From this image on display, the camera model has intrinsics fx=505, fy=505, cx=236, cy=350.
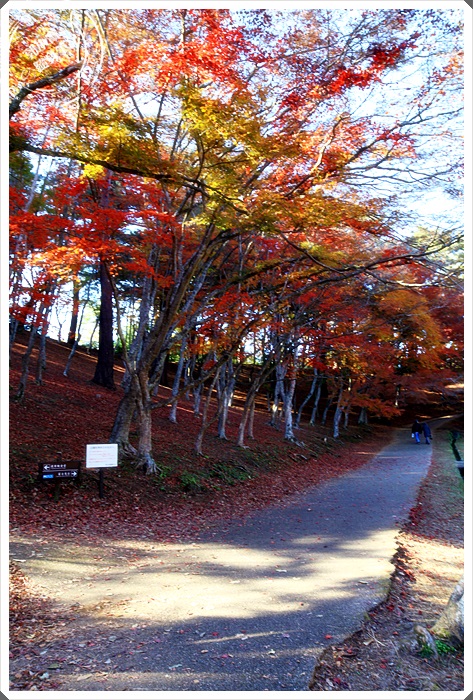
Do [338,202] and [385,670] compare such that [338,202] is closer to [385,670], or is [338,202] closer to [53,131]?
[53,131]

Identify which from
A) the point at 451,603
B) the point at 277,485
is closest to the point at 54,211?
the point at 277,485

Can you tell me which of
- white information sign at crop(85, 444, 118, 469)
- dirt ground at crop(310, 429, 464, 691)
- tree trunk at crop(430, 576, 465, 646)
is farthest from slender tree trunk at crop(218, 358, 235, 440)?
tree trunk at crop(430, 576, 465, 646)

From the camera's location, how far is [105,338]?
19.0m

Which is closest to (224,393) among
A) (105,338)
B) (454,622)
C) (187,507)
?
(105,338)

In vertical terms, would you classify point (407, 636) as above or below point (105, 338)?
below

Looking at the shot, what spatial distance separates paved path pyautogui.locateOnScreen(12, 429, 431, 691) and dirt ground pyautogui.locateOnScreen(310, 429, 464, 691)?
15cm

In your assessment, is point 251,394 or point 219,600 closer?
point 219,600

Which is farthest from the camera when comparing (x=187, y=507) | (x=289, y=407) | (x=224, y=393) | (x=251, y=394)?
(x=289, y=407)

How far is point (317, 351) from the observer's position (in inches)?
788

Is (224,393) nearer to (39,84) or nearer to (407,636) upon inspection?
(39,84)

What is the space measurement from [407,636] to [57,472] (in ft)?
19.6

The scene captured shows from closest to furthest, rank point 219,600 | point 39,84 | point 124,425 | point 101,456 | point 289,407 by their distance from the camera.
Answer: point 219,600, point 39,84, point 101,456, point 124,425, point 289,407

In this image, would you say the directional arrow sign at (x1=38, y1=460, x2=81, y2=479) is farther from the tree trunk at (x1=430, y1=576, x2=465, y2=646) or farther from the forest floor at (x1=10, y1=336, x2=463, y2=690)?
the tree trunk at (x1=430, y1=576, x2=465, y2=646)

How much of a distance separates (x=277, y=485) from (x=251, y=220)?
23.5ft
